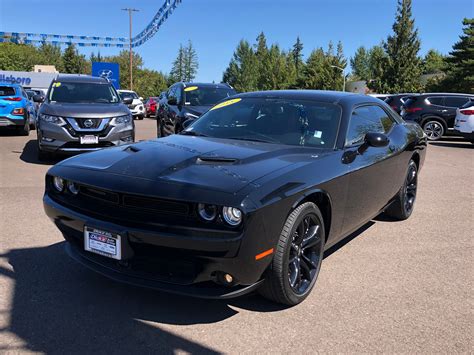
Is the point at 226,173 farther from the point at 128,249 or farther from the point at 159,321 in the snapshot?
the point at 159,321

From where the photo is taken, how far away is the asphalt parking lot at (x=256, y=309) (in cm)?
276

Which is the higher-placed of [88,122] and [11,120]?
[88,122]

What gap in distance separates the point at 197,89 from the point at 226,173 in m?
8.03

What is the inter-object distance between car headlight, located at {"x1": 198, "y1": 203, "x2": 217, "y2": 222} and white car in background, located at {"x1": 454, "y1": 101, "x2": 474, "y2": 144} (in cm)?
1300

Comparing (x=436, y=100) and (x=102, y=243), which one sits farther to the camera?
(x=436, y=100)

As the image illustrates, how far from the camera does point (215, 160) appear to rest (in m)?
3.27

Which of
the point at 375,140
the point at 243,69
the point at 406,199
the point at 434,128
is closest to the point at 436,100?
the point at 434,128

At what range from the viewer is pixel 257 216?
2.67 m

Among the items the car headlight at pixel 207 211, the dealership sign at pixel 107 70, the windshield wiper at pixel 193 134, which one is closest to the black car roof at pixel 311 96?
the windshield wiper at pixel 193 134

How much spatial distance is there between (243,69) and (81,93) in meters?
83.5

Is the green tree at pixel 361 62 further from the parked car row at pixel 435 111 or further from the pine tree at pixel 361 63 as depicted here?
the parked car row at pixel 435 111

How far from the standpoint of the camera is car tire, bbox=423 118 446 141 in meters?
15.7

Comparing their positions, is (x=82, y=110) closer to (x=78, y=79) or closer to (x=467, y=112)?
(x=78, y=79)

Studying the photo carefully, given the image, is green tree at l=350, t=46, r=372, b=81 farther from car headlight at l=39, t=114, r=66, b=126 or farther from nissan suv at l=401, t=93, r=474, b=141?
car headlight at l=39, t=114, r=66, b=126
